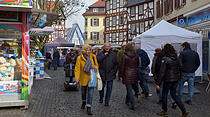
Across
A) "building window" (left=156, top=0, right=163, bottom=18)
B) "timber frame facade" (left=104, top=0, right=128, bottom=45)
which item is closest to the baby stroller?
"building window" (left=156, top=0, right=163, bottom=18)

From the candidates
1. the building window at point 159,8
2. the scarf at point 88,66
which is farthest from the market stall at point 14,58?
the building window at point 159,8

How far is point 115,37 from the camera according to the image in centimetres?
4706

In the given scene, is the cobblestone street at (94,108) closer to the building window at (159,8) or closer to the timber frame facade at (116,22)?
the building window at (159,8)

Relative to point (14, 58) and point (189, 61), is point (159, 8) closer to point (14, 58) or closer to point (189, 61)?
point (189, 61)

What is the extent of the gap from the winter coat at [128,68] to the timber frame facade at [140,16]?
27.8 metres

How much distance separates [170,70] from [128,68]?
118cm

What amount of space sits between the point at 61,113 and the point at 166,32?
321 inches

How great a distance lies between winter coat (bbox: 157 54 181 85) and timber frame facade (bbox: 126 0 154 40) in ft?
93.1

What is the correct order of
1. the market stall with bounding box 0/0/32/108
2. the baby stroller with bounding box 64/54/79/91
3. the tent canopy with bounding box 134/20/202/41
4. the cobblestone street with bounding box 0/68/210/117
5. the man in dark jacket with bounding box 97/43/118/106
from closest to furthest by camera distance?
the cobblestone street with bounding box 0/68/210/117, the market stall with bounding box 0/0/32/108, the man in dark jacket with bounding box 97/43/118/106, the baby stroller with bounding box 64/54/79/91, the tent canopy with bounding box 134/20/202/41

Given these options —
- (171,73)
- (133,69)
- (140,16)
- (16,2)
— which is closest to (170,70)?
(171,73)

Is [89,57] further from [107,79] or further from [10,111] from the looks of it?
[10,111]

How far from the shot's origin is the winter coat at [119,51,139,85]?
721cm

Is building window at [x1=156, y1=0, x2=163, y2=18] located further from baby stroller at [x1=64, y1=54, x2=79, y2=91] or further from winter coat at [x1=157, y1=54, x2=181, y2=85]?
winter coat at [x1=157, y1=54, x2=181, y2=85]

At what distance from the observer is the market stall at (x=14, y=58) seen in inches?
294
